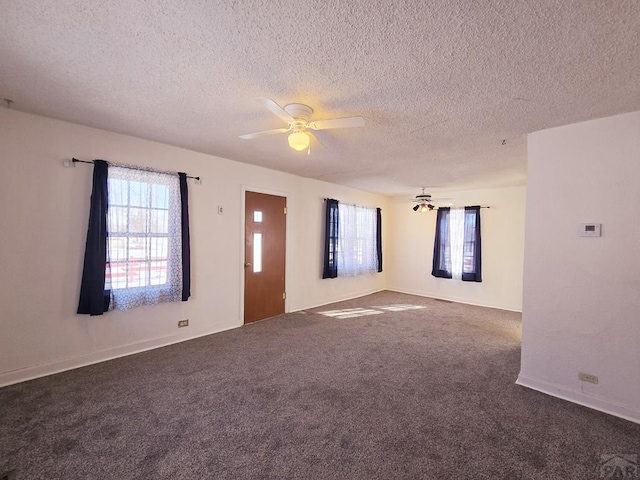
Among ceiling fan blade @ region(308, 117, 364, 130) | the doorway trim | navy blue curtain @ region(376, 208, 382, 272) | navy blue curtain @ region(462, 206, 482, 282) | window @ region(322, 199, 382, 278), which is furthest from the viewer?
navy blue curtain @ region(376, 208, 382, 272)

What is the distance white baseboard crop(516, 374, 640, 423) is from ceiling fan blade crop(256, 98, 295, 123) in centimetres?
316

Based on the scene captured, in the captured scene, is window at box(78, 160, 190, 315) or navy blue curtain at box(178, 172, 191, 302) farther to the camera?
navy blue curtain at box(178, 172, 191, 302)

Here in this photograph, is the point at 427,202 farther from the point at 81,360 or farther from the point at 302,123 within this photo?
the point at 81,360

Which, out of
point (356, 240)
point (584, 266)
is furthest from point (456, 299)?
point (584, 266)

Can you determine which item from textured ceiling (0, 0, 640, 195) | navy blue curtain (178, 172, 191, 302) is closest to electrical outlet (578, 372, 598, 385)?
textured ceiling (0, 0, 640, 195)

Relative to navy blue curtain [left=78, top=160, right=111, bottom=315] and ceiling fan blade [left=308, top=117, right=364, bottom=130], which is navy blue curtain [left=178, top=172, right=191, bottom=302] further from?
Answer: ceiling fan blade [left=308, top=117, right=364, bottom=130]

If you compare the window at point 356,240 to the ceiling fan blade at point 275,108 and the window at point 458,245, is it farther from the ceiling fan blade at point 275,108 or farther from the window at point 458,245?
the ceiling fan blade at point 275,108

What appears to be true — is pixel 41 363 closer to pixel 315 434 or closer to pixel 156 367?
pixel 156 367

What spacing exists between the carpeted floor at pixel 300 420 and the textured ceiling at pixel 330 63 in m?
2.42

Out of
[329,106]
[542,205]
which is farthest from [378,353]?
[329,106]

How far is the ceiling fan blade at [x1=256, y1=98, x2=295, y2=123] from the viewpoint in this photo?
1.81 metres

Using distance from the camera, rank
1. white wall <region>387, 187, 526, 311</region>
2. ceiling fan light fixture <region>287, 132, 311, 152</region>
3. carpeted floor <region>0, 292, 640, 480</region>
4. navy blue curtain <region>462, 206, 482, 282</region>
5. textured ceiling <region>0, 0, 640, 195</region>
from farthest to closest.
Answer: navy blue curtain <region>462, 206, 482, 282</region> < white wall <region>387, 187, 526, 311</region> < ceiling fan light fixture <region>287, 132, 311, 152</region> < carpeted floor <region>0, 292, 640, 480</region> < textured ceiling <region>0, 0, 640, 195</region>

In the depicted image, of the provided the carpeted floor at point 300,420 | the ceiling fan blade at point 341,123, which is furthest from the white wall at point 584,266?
the ceiling fan blade at point 341,123

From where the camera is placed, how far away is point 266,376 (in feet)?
9.02
